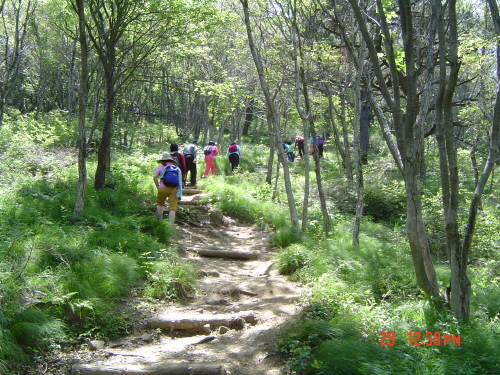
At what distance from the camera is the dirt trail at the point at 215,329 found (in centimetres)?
398

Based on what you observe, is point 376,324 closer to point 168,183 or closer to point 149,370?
point 149,370

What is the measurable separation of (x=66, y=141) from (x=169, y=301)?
1294 centimetres

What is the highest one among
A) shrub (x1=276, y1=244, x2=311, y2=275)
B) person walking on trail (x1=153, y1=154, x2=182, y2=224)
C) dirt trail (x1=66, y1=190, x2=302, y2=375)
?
person walking on trail (x1=153, y1=154, x2=182, y2=224)

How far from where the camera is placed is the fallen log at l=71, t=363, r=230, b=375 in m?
3.76

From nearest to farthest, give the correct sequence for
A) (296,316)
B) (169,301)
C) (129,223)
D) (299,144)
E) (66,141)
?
(296,316) → (169,301) → (129,223) → (66,141) → (299,144)

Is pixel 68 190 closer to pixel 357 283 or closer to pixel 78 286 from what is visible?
pixel 78 286

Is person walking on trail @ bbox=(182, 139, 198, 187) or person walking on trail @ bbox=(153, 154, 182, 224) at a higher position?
person walking on trail @ bbox=(182, 139, 198, 187)

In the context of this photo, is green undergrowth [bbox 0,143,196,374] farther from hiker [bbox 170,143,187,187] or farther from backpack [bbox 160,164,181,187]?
hiker [bbox 170,143,187,187]

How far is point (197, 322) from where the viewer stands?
505 centimetres

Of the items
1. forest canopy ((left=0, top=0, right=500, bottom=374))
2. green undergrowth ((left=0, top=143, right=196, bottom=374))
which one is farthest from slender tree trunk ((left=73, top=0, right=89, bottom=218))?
green undergrowth ((left=0, top=143, right=196, bottom=374))

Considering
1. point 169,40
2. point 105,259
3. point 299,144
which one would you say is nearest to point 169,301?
point 105,259

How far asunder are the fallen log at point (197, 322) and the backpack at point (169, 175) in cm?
398

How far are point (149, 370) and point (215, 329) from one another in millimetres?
1373

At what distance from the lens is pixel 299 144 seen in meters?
24.7
